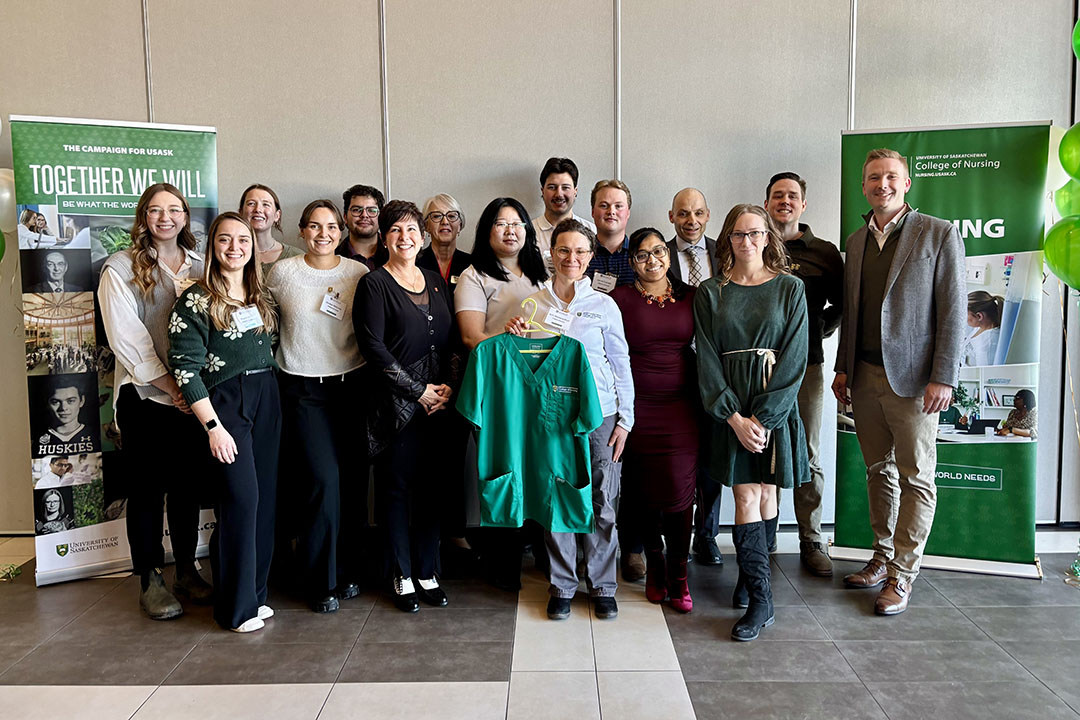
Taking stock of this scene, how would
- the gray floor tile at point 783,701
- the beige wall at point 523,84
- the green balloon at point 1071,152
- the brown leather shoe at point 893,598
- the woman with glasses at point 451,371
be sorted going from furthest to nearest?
the beige wall at point 523,84 < the green balloon at point 1071,152 < the woman with glasses at point 451,371 < the brown leather shoe at point 893,598 < the gray floor tile at point 783,701

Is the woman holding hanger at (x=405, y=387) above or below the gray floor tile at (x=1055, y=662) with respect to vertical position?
above

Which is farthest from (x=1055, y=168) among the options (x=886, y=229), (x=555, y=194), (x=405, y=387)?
(x=405, y=387)

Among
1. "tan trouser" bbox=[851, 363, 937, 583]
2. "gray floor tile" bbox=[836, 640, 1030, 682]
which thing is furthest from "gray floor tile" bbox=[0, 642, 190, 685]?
"tan trouser" bbox=[851, 363, 937, 583]

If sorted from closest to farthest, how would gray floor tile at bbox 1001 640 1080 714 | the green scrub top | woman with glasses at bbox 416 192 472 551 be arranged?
1. gray floor tile at bbox 1001 640 1080 714
2. the green scrub top
3. woman with glasses at bbox 416 192 472 551

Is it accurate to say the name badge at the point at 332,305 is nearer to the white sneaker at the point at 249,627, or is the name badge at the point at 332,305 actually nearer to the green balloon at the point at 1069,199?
the white sneaker at the point at 249,627

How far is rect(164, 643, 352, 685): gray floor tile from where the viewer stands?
2525 mm

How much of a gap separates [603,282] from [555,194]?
69 centimetres

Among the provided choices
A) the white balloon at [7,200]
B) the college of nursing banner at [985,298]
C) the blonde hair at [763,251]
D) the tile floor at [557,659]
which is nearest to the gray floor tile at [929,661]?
the tile floor at [557,659]

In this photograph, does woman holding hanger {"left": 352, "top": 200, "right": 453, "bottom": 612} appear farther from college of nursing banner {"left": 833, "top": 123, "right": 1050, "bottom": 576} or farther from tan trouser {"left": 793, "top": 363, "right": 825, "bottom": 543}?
college of nursing banner {"left": 833, "top": 123, "right": 1050, "bottom": 576}

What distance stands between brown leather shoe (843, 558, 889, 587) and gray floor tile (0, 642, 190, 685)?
2.75 m

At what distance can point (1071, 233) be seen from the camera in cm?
320

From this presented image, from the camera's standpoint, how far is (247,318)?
277 centimetres

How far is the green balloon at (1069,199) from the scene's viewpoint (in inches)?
134

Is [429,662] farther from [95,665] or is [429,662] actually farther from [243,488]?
[95,665]
